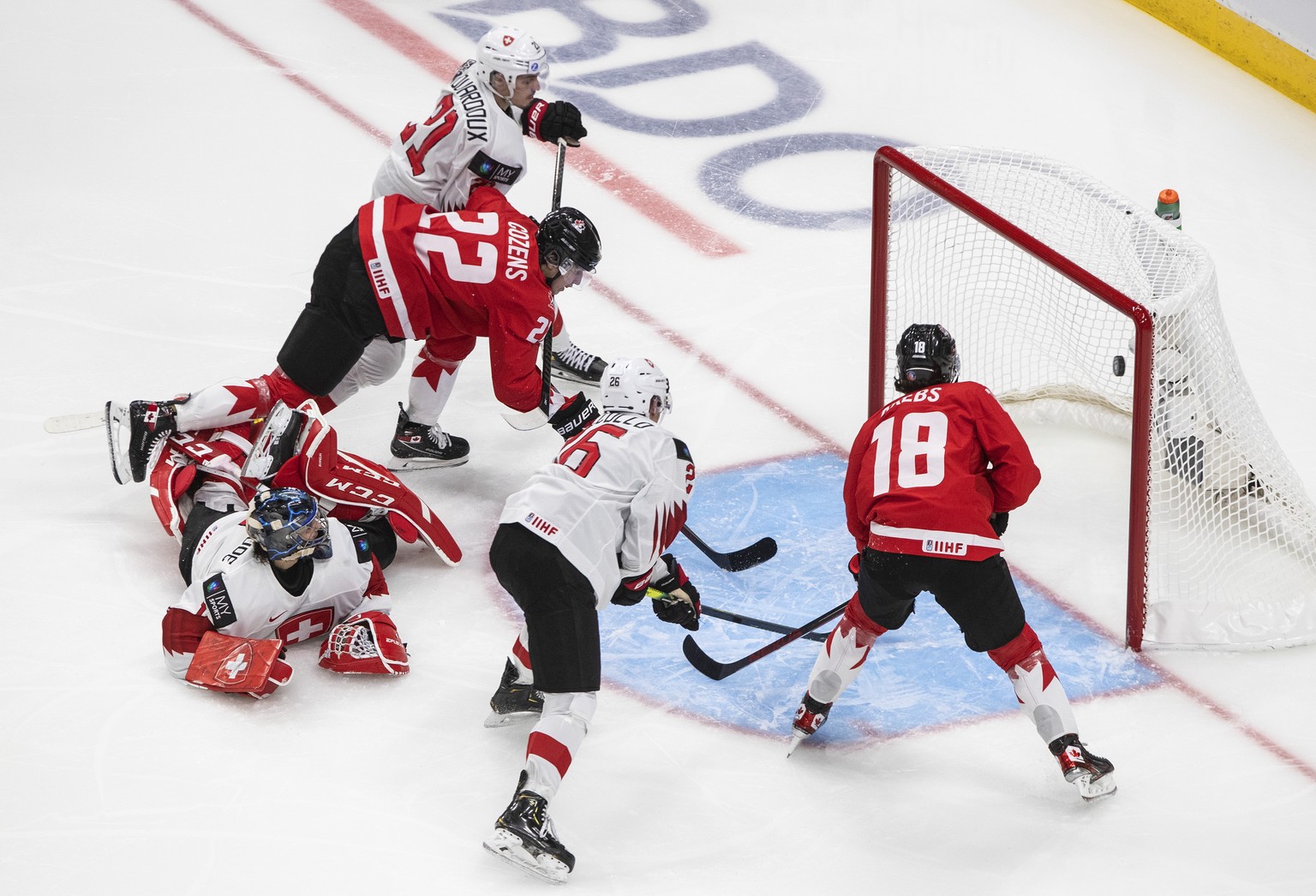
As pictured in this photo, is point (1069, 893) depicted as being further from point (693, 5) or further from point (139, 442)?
point (693, 5)

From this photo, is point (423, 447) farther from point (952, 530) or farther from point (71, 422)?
point (952, 530)

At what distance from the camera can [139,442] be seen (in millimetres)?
4023

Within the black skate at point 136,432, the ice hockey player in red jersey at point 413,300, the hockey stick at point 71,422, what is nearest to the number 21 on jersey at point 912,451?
the ice hockey player in red jersey at point 413,300

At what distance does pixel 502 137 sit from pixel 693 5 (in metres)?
3.15

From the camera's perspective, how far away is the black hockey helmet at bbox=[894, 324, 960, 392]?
10.8 feet

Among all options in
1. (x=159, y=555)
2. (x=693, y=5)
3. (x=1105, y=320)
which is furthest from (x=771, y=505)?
(x=693, y=5)

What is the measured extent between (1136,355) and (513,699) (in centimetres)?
151

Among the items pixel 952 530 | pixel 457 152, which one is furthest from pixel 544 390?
pixel 952 530

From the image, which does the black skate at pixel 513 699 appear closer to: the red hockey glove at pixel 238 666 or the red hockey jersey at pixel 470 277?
the red hockey glove at pixel 238 666

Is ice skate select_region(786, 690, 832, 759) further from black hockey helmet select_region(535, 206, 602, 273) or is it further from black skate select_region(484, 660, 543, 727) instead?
black hockey helmet select_region(535, 206, 602, 273)

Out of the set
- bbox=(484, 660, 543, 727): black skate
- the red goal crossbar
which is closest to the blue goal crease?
the red goal crossbar

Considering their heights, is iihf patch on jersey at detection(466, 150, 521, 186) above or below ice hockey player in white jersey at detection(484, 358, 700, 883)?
above

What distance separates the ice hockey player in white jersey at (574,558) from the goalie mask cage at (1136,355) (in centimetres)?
105

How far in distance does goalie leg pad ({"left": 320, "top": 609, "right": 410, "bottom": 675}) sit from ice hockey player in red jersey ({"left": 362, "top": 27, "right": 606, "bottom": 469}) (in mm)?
872
